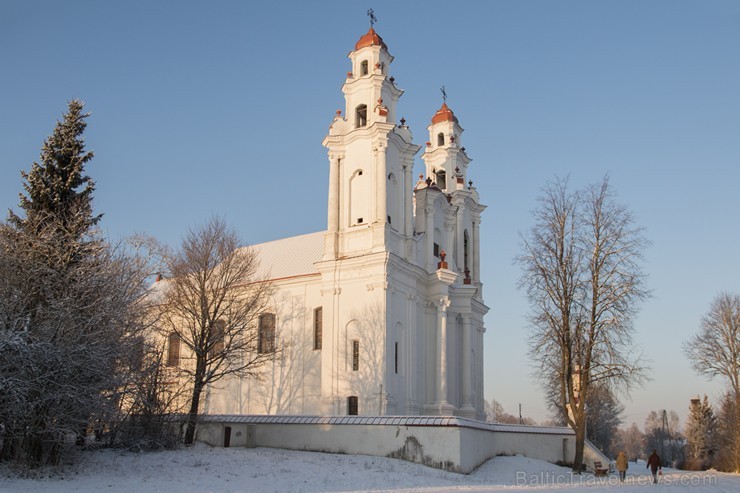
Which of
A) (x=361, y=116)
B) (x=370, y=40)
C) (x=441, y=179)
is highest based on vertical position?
(x=370, y=40)

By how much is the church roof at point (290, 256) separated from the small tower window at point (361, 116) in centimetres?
671

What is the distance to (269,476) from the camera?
22328mm

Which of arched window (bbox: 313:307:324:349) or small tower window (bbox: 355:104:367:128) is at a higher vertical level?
small tower window (bbox: 355:104:367:128)

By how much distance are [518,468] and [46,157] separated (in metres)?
21.3

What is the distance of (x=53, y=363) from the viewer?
19.6 metres

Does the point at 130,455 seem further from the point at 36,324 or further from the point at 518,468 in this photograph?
the point at 518,468

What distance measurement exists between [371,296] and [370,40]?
13.9m

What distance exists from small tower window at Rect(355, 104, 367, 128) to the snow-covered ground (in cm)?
1706

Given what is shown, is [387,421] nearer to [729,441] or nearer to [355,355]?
[355,355]

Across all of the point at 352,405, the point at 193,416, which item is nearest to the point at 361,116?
the point at 352,405

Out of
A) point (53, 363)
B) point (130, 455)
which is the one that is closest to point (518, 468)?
point (130, 455)

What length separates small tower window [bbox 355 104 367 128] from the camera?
37438 mm

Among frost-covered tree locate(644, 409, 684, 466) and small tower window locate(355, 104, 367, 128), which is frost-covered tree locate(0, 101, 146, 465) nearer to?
small tower window locate(355, 104, 367, 128)

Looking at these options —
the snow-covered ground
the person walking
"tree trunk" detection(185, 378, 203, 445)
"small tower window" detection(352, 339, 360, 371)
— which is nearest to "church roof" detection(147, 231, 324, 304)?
"small tower window" detection(352, 339, 360, 371)
